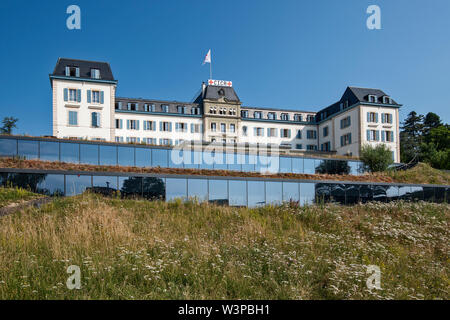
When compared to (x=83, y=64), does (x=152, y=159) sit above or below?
below

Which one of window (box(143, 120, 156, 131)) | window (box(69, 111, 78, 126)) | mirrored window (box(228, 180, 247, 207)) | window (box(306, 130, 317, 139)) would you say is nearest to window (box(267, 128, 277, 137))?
window (box(306, 130, 317, 139))

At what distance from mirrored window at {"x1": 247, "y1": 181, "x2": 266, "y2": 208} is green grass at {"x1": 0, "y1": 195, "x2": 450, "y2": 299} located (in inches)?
466

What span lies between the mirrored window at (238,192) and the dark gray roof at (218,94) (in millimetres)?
37600

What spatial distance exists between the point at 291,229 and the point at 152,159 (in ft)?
85.7

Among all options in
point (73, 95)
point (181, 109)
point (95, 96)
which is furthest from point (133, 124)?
point (73, 95)

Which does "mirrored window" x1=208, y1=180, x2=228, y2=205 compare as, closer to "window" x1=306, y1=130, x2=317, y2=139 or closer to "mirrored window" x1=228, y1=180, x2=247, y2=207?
"mirrored window" x1=228, y1=180, x2=247, y2=207

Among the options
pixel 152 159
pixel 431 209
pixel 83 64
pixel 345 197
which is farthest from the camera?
pixel 83 64

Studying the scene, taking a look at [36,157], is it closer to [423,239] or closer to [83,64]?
[83,64]

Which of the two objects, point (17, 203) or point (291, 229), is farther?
point (17, 203)

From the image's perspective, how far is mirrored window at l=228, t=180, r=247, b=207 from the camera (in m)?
24.7

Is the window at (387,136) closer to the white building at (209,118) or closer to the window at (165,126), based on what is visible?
the white building at (209,118)

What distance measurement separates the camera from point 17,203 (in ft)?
50.5

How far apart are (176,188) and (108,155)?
1369 cm
